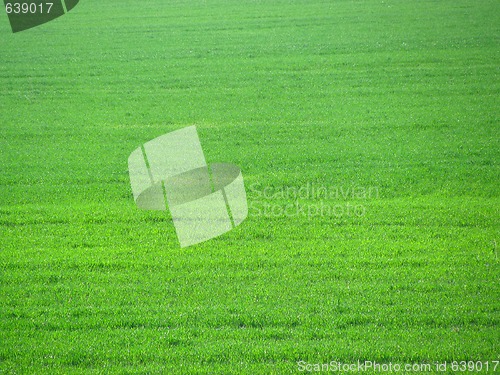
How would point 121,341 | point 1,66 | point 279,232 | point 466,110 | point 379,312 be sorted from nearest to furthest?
1. point 121,341
2. point 379,312
3. point 279,232
4. point 466,110
5. point 1,66

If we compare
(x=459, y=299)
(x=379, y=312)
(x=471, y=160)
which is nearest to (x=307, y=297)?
(x=379, y=312)

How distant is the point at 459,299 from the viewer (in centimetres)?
719

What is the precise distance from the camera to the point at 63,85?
61.0 ft

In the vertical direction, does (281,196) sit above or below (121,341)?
below

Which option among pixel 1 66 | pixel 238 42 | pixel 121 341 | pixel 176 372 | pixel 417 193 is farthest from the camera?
pixel 238 42

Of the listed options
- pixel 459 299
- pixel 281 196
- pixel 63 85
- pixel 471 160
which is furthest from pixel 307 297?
pixel 63 85

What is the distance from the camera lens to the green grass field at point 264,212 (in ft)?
21.6

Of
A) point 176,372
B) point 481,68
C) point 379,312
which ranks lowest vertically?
point 481,68

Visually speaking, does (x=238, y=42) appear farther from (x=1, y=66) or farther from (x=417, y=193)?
(x=417, y=193)

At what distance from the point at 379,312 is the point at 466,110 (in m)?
9.23

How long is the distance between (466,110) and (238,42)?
1003 centimetres

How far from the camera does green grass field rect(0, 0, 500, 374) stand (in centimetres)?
657

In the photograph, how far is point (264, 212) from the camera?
9875mm

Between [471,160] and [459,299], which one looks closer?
[459,299]
